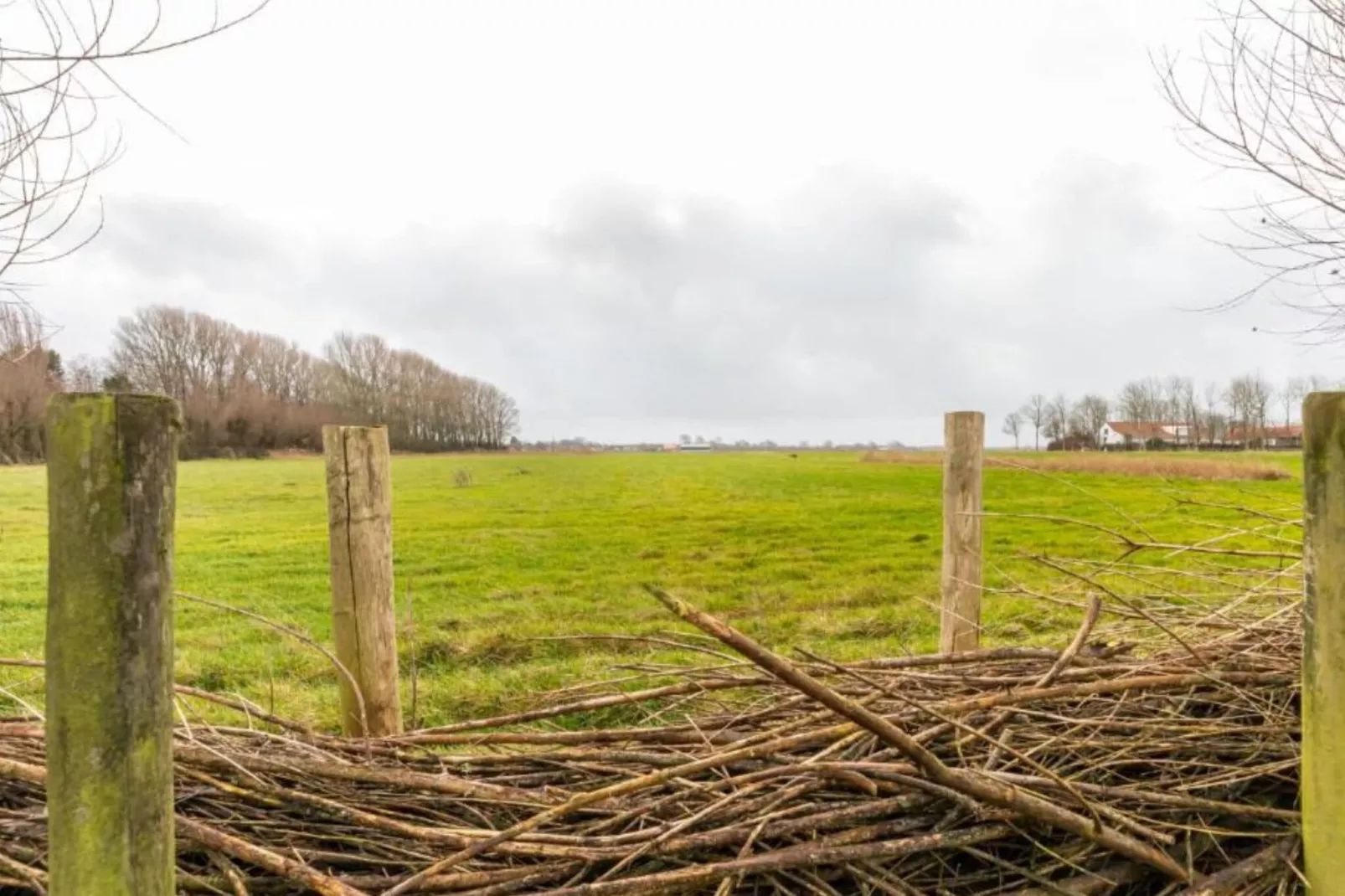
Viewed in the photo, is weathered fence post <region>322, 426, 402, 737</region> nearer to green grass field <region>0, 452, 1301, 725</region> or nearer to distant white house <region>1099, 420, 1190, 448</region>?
green grass field <region>0, 452, 1301, 725</region>

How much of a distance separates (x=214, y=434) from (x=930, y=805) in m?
41.6

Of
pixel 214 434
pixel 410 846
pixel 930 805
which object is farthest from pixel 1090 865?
pixel 214 434

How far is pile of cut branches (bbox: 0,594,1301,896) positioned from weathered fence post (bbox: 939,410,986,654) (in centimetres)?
132

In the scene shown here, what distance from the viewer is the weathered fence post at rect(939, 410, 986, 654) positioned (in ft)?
11.5

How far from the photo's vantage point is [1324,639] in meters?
1.56

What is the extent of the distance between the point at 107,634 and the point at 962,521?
3.35m

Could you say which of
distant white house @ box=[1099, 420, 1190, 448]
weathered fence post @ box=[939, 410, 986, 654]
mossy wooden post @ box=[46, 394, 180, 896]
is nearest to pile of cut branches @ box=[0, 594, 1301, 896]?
mossy wooden post @ box=[46, 394, 180, 896]

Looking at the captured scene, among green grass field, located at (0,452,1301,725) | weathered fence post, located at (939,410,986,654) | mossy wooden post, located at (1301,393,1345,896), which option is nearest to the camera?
mossy wooden post, located at (1301,393,1345,896)

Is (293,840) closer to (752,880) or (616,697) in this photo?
(616,697)

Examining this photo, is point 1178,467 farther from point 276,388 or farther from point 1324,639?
point 276,388

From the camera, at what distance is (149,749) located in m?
1.19

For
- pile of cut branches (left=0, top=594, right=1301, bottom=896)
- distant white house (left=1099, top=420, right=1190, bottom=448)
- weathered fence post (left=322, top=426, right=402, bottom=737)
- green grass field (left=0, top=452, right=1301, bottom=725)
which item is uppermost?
distant white house (left=1099, top=420, right=1190, bottom=448)

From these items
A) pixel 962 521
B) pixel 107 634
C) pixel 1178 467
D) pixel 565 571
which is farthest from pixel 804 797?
pixel 1178 467

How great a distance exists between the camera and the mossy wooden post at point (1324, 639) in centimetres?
152
